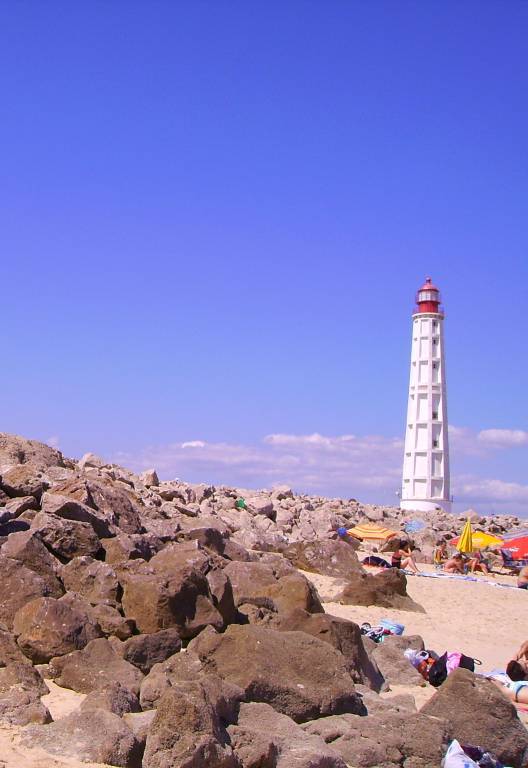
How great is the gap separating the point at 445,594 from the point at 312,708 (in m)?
11.4

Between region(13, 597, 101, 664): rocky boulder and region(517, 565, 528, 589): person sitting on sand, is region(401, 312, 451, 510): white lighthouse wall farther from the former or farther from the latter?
region(13, 597, 101, 664): rocky boulder

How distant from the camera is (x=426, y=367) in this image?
4484cm

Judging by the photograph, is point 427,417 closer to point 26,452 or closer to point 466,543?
point 466,543

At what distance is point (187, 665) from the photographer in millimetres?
7984

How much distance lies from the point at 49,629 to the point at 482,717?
4152 millimetres

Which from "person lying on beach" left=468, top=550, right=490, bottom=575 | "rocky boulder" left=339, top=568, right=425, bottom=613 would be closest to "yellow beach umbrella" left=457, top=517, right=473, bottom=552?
"person lying on beach" left=468, top=550, right=490, bottom=575

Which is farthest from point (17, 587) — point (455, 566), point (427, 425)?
point (427, 425)

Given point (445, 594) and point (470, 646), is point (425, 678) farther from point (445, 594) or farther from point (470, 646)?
point (445, 594)

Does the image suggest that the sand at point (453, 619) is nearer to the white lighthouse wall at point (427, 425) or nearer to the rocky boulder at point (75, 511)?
the rocky boulder at point (75, 511)

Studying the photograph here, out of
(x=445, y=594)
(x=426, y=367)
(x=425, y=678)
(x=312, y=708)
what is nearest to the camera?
(x=312, y=708)

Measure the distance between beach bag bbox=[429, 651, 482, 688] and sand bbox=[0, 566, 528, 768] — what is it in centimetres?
15

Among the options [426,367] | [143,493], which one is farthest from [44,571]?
[426,367]

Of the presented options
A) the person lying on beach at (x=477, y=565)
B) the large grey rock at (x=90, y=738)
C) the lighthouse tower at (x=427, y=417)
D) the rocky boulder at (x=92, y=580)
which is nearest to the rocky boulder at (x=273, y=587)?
the rocky boulder at (x=92, y=580)

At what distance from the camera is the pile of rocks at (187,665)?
6523mm
